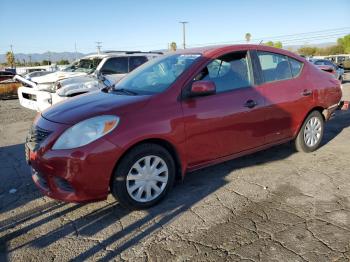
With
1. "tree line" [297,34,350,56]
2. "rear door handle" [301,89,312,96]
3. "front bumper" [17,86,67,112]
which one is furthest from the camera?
"tree line" [297,34,350,56]

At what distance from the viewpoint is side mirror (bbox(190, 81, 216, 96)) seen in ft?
12.2

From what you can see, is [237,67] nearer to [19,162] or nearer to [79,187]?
[79,187]

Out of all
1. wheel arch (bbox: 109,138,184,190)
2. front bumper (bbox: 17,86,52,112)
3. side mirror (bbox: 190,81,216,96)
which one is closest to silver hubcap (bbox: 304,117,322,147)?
side mirror (bbox: 190,81,216,96)

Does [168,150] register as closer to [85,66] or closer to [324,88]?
[324,88]

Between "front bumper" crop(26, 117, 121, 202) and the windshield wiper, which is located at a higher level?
the windshield wiper

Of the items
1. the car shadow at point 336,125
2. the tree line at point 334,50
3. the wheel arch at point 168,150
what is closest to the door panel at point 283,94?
the car shadow at point 336,125

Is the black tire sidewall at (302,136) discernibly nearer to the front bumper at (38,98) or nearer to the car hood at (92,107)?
the car hood at (92,107)

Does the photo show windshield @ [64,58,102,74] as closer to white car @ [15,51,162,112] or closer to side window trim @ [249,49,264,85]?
white car @ [15,51,162,112]

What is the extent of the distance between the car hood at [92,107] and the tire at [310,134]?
2.79 meters

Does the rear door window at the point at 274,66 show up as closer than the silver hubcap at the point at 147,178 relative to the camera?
No

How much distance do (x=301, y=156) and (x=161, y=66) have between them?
2610 mm

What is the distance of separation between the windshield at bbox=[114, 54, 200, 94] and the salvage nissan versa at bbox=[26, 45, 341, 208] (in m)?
0.02

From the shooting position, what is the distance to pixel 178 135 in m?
3.69

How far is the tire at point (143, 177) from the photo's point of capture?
3.41m
